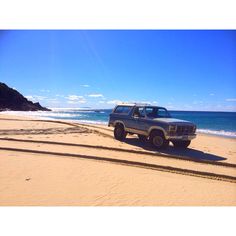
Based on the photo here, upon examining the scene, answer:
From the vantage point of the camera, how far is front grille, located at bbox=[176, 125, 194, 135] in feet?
31.9

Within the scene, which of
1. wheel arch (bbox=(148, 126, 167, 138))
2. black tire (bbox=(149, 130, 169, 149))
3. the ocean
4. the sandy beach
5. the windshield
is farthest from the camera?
the ocean

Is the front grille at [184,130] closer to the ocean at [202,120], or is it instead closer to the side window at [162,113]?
the side window at [162,113]

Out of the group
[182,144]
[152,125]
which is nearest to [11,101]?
[152,125]

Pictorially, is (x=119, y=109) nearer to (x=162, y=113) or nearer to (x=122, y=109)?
(x=122, y=109)

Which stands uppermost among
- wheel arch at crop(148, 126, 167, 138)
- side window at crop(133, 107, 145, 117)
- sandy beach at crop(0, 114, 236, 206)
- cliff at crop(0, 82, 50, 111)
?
cliff at crop(0, 82, 50, 111)

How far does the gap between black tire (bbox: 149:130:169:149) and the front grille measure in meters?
0.59

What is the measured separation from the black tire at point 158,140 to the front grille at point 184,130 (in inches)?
23.1

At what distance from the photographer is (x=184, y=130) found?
9.91 metres

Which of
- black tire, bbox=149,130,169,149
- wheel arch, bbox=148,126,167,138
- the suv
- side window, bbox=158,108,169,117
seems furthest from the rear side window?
black tire, bbox=149,130,169,149

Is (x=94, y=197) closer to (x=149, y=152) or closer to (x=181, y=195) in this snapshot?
(x=181, y=195)

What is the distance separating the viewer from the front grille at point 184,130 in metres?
9.72

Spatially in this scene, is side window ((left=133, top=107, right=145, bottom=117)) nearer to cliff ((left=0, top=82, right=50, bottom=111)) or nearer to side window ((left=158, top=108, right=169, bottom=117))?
side window ((left=158, top=108, right=169, bottom=117))
